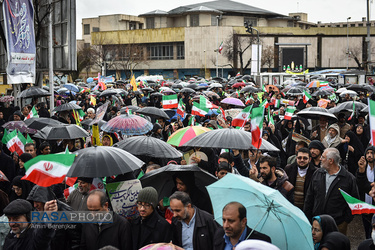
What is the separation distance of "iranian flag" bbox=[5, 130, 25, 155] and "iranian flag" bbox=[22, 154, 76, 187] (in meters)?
3.77

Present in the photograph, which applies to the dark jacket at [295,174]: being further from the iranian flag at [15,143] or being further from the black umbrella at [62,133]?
the iranian flag at [15,143]

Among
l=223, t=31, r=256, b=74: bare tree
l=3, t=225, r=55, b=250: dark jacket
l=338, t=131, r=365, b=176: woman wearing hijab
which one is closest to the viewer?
l=3, t=225, r=55, b=250: dark jacket

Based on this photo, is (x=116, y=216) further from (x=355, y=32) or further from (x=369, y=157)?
(x=355, y=32)

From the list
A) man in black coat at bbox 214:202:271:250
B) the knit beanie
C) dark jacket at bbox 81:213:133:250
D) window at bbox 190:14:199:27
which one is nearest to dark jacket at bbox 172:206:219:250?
the knit beanie

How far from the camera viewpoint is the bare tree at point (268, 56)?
7450 centimetres

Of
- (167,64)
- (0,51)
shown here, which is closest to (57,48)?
(0,51)

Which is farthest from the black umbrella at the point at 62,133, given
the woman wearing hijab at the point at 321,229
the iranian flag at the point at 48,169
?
the woman wearing hijab at the point at 321,229

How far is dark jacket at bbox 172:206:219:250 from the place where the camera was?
515 centimetres

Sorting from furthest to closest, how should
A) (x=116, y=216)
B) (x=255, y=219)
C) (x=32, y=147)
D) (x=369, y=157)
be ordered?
(x=32, y=147)
(x=369, y=157)
(x=116, y=216)
(x=255, y=219)

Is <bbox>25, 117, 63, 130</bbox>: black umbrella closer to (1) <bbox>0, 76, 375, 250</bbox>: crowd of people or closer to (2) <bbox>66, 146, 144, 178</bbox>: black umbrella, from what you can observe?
(1) <bbox>0, 76, 375, 250</bbox>: crowd of people

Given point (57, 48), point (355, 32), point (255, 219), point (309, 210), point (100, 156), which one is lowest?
point (309, 210)

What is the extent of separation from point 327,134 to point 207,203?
5154 millimetres

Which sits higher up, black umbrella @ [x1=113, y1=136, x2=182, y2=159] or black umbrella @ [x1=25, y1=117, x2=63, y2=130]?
black umbrella @ [x1=25, y1=117, x2=63, y2=130]

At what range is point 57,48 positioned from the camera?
2255 cm
